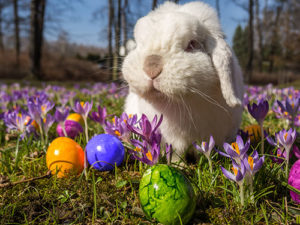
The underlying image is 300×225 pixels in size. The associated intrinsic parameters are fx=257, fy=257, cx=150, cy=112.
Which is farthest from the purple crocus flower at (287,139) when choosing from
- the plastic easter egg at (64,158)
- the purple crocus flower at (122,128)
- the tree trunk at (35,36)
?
the tree trunk at (35,36)

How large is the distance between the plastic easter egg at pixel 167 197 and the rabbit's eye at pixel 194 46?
3.43ft

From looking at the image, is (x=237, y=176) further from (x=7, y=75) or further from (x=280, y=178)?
(x=7, y=75)

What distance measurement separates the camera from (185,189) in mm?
1355

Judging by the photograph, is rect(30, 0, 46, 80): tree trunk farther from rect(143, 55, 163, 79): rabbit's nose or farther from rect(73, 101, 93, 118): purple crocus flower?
rect(143, 55, 163, 79): rabbit's nose

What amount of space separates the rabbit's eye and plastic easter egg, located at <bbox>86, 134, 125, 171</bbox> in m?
0.92

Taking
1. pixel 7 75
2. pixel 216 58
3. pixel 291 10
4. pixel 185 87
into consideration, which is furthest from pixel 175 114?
pixel 291 10

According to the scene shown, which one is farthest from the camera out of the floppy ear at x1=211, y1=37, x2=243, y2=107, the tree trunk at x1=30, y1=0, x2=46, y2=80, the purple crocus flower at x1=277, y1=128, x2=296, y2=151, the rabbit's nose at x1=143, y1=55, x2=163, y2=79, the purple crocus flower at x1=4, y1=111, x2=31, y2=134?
the tree trunk at x1=30, y1=0, x2=46, y2=80

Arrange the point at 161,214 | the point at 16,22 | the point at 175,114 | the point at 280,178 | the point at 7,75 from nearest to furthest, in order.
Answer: the point at 161,214 < the point at 280,178 < the point at 175,114 < the point at 7,75 < the point at 16,22

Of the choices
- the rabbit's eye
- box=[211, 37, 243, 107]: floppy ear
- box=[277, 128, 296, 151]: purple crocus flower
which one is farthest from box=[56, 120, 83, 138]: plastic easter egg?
box=[277, 128, 296, 151]: purple crocus flower

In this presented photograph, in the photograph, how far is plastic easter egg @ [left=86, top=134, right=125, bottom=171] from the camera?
1.91 metres

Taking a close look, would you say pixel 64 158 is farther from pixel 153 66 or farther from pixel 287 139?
pixel 287 139

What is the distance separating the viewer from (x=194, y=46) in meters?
2.07

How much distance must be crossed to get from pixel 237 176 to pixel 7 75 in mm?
20565

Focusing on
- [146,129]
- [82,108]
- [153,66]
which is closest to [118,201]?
[146,129]
